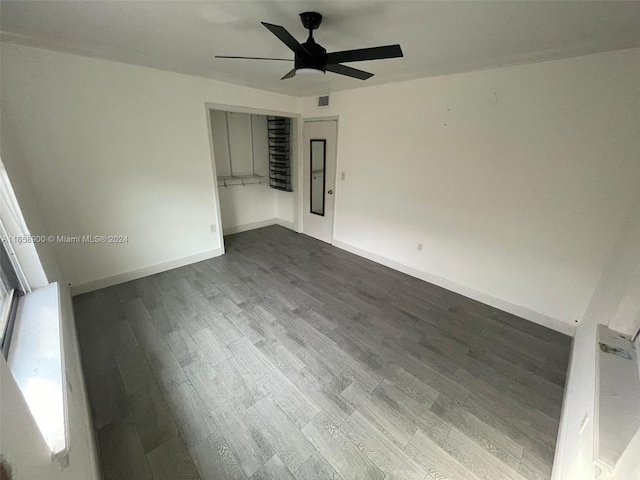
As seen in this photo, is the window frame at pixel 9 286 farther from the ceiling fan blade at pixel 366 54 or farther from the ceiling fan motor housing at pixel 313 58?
the ceiling fan blade at pixel 366 54

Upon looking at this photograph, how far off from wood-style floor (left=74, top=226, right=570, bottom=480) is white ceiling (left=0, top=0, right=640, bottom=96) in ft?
7.84

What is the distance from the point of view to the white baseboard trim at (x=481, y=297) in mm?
2477

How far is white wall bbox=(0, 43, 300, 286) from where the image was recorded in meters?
2.28

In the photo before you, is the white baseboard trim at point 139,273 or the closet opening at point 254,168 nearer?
the white baseboard trim at point 139,273

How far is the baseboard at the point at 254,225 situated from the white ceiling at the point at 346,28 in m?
2.86

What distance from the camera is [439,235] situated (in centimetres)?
312

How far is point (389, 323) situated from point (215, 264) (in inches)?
97.8

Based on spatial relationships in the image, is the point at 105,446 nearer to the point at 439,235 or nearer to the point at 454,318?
the point at 454,318

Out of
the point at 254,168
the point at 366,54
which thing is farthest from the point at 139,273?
the point at 366,54

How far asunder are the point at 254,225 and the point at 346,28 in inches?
155

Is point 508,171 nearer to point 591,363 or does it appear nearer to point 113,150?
point 591,363

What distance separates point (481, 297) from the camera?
291 centimetres

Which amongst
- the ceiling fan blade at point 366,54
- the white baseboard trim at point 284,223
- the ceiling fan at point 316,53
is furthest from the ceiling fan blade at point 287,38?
the white baseboard trim at point 284,223

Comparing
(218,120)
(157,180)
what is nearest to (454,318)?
(157,180)
